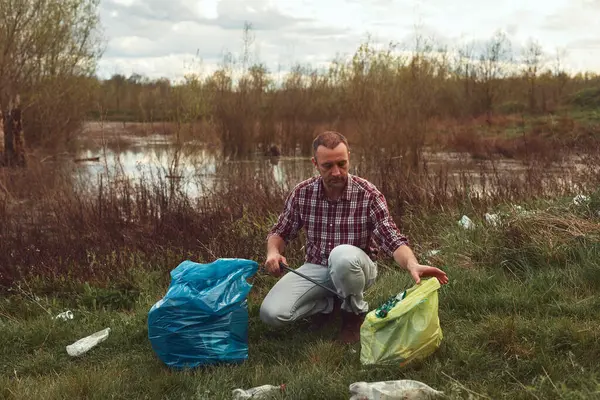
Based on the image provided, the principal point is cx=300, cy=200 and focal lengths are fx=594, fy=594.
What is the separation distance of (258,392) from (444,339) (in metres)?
1.03

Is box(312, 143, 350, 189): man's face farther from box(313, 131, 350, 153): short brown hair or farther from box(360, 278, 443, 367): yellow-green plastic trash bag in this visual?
box(360, 278, 443, 367): yellow-green plastic trash bag

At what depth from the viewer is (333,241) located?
3527 millimetres

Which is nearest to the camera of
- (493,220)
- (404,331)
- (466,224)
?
(404,331)

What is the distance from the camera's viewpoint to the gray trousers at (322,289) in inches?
128

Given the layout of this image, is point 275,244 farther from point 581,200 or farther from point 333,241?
point 581,200

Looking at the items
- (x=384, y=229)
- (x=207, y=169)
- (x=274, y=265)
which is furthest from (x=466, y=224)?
(x=207, y=169)

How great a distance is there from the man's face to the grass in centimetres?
91

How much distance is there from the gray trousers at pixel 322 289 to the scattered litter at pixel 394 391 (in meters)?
0.87

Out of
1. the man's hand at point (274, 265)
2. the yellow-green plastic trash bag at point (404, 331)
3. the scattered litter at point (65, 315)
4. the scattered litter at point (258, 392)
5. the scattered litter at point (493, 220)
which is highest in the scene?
the man's hand at point (274, 265)

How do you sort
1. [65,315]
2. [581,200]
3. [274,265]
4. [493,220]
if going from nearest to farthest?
1. [274,265]
2. [65,315]
3. [581,200]
4. [493,220]

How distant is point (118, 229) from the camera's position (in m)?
6.52

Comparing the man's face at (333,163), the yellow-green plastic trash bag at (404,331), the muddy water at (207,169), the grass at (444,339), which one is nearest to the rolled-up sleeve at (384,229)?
the man's face at (333,163)

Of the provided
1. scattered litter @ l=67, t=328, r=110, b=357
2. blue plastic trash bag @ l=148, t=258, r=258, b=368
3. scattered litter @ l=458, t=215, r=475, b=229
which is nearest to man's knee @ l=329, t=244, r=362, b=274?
blue plastic trash bag @ l=148, t=258, r=258, b=368

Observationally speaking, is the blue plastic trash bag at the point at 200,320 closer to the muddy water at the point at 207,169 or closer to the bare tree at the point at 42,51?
the muddy water at the point at 207,169
